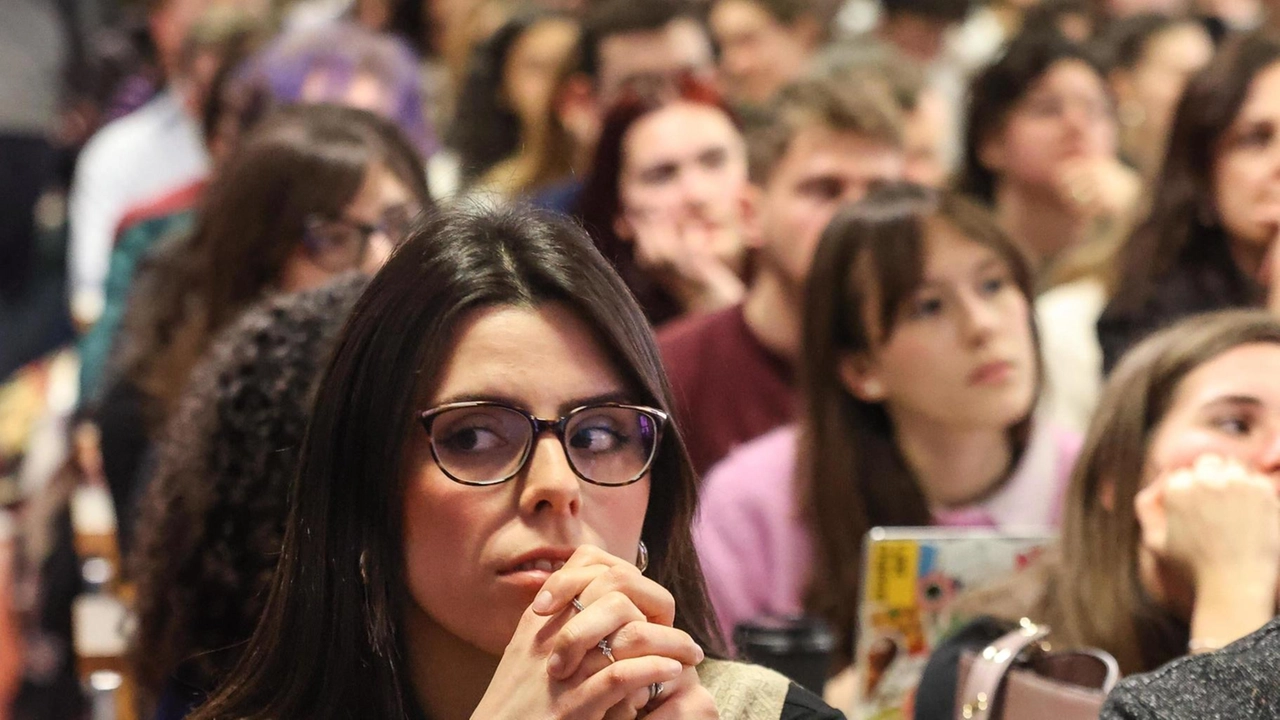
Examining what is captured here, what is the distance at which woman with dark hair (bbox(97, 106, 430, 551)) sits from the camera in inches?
118

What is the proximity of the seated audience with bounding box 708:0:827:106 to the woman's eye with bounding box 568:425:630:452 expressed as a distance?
4852mm

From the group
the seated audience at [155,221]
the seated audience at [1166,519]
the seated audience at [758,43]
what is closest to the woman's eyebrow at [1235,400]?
the seated audience at [1166,519]

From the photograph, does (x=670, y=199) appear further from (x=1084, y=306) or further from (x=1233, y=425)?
(x=1233, y=425)

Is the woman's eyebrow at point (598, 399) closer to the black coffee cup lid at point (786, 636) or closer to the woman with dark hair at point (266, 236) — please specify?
the black coffee cup lid at point (786, 636)

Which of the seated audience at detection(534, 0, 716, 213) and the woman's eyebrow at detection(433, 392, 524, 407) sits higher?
the seated audience at detection(534, 0, 716, 213)

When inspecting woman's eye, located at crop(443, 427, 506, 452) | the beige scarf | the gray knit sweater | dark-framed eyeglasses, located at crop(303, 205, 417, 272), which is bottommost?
the gray knit sweater

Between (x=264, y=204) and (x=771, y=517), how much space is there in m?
0.99

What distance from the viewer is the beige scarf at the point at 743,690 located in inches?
63.9

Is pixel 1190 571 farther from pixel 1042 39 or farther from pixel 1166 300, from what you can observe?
pixel 1042 39

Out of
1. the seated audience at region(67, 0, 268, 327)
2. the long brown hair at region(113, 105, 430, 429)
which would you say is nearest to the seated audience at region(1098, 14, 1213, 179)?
the seated audience at region(67, 0, 268, 327)

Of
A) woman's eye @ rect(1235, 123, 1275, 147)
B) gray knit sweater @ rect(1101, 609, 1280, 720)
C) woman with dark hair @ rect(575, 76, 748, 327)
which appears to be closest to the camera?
gray knit sweater @ rect(1101, 609, 1280, 720)

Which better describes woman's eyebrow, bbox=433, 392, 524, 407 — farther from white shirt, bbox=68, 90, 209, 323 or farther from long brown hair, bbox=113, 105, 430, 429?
white shirt, bbox=68, 90, 209, 323

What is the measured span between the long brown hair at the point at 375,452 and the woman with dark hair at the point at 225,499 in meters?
0.44

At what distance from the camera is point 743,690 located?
1.64 metres
